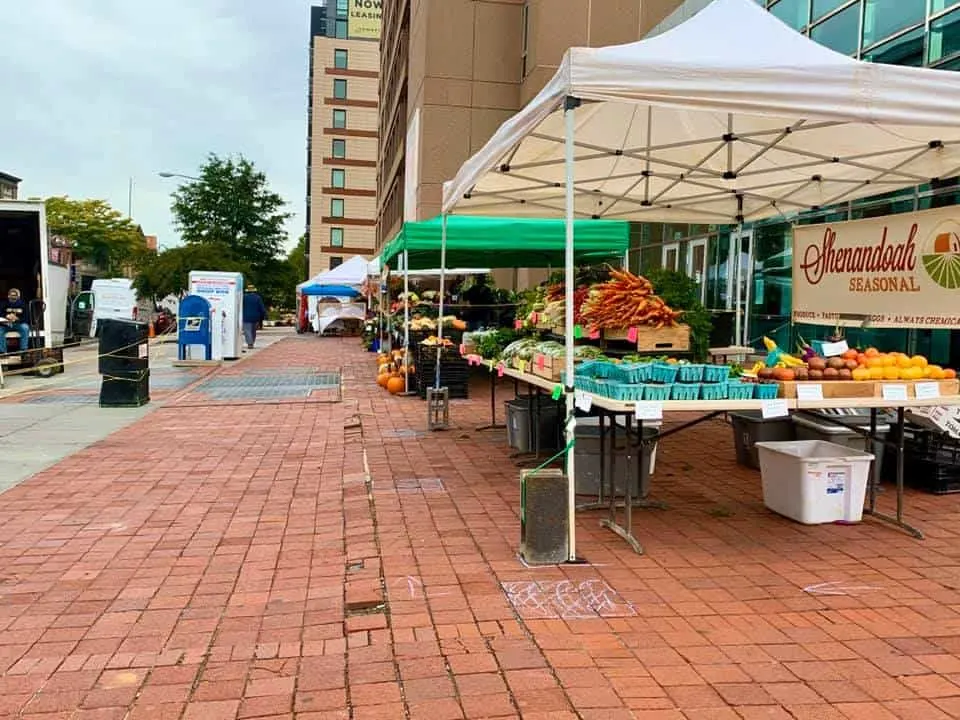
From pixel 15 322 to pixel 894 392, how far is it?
1607 cm

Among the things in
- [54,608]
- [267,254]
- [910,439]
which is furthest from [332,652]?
[267,254]

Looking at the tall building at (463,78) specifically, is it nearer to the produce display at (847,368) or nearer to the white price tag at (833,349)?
the white price tag at (833,349)

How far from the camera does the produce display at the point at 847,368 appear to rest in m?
5.02

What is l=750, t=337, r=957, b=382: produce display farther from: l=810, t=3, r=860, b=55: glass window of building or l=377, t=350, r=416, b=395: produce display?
l=377, t=350, r=416, b=395: produce display

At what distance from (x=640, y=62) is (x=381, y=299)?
15606 millimetres

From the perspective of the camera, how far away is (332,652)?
361cm

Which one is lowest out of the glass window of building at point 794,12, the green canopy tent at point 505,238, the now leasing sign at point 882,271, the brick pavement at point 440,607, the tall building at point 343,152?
the brick pavement at point 440,607

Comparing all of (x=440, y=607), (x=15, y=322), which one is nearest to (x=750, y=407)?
(x=440, y=607)

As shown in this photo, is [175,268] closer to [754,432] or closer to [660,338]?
[754,432]

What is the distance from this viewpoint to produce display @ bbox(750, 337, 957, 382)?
5.02 metres

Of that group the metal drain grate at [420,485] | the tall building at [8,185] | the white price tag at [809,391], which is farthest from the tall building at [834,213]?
the tall building at [8,185]

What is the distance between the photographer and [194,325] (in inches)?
723

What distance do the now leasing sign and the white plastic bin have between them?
2088 millimetres

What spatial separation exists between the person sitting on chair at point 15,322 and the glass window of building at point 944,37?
14997mm
